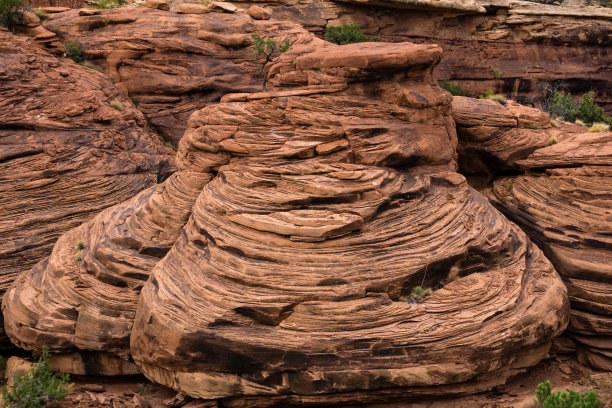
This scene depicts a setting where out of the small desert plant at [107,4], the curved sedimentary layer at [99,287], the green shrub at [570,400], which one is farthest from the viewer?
the small desert plant at [107,4]

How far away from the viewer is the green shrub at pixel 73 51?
23859mm

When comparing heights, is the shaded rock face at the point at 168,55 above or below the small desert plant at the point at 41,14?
below

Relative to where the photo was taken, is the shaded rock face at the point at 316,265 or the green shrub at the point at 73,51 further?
the green shrub at the point at 73,51

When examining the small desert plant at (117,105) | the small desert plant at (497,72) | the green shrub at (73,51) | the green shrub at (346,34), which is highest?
the green shrub at (346,34)

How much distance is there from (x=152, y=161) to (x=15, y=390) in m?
10.3

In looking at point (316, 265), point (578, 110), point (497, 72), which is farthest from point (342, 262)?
point (497, 72)

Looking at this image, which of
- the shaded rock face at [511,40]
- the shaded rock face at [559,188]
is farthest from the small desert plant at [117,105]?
the shaded rock face at [511,40]

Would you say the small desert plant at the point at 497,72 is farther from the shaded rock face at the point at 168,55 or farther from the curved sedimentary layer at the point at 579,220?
the curved sedimentary layer at the point at 579,220

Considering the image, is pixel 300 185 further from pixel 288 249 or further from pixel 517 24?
pixel 517 24

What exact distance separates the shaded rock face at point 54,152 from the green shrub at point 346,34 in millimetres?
11866

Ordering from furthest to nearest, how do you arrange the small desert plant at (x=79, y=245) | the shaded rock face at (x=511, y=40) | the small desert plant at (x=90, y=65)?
the shaded rock face at (x=511, y=40) → the small desert plant at (x=90, y=65) → the small desert plant at (x=79, y=245)

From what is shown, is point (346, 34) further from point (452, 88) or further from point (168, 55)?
point (168, 55)

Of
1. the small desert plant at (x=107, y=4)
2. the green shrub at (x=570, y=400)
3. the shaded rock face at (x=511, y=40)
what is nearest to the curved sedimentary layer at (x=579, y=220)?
the green shrub at (x=570, y=400)

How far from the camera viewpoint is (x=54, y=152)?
17562 millimetres
